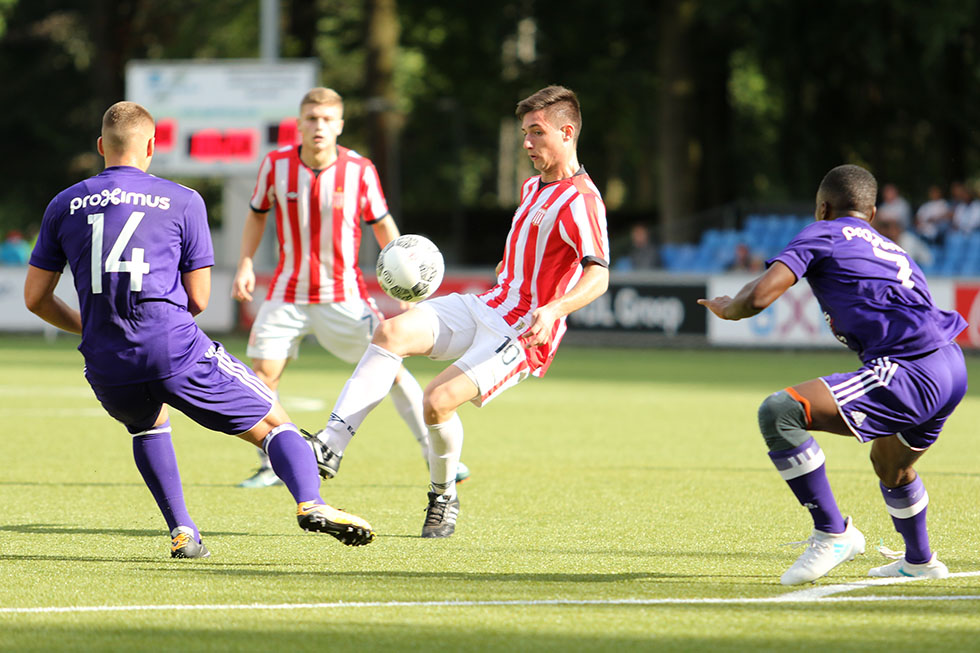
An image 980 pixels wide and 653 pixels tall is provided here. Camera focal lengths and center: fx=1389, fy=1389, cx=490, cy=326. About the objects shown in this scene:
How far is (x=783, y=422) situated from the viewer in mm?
5203

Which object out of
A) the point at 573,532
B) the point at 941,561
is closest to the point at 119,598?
the point at 573,532

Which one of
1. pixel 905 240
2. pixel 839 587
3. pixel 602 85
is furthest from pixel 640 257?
pixel 839 587

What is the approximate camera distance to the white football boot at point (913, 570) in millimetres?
5559

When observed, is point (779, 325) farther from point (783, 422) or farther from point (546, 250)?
point (783, 422)

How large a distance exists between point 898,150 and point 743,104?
15.2 metres

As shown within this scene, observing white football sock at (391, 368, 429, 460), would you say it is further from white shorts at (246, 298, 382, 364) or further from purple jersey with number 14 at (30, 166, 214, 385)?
purple jersey with number 14 at (30, 166, 214, 385)

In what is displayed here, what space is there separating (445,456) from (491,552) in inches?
24.5

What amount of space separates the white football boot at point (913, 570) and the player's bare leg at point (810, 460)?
0.83 feet

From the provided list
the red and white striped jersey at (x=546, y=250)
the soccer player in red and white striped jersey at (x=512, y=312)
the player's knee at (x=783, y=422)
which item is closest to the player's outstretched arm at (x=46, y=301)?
the soccer player in red and white striped jersey at (x=512, y=312)

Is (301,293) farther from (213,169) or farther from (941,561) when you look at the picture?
(213,169)

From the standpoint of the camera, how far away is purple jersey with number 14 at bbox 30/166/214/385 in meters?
5.55

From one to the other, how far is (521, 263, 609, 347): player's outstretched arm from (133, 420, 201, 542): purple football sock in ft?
5.38

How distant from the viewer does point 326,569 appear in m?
5.77

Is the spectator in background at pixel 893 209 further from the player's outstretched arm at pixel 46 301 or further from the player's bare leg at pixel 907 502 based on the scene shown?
the player's outstretched arm at pixel 46 301
